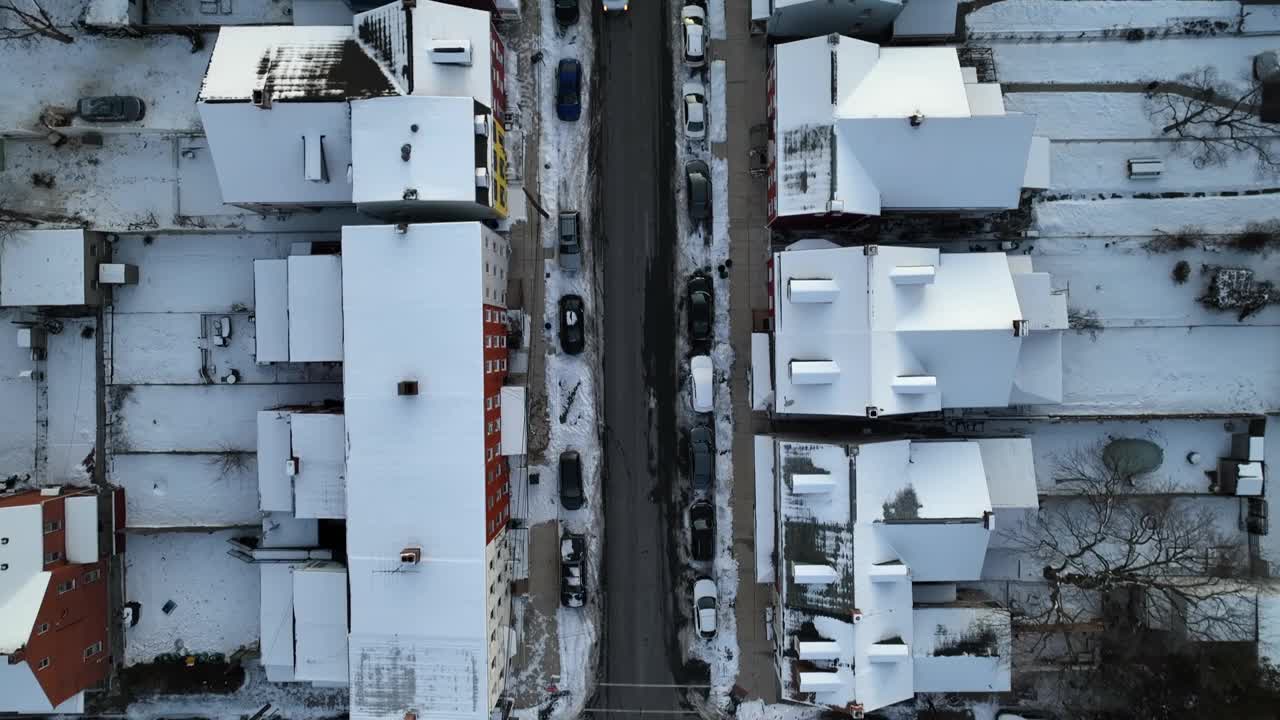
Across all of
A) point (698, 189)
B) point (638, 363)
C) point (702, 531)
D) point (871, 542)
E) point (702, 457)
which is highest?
point (698, 189)

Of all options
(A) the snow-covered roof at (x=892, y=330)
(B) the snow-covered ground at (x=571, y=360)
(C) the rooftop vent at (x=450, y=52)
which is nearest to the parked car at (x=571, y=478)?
(B) the snow-covered ground at (x=571, y=360)

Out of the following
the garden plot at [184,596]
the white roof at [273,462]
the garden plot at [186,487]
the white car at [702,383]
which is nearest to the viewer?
the white roof at [273,462]

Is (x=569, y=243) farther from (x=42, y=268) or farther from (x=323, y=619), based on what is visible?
(x=42, y=268)

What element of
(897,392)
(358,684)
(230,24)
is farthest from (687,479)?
(230,24)

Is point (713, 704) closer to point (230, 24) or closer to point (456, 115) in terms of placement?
point (456, 115)

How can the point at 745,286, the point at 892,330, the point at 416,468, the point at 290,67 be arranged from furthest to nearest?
the point at 745,286 → the point at 290,67 → the point at 416,468 → the point at 892,330

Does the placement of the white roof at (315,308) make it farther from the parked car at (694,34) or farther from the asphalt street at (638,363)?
the parked car at (694,34)

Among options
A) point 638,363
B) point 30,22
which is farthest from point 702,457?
point 30,22

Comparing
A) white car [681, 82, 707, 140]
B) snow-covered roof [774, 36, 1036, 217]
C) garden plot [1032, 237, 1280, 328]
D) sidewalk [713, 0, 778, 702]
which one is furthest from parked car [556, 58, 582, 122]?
garden plot [1032, 237, 1280, 328]
